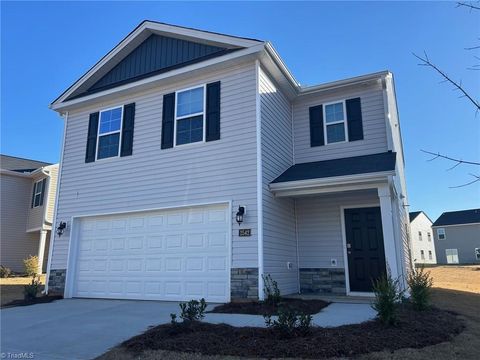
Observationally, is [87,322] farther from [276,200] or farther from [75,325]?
[276,200]

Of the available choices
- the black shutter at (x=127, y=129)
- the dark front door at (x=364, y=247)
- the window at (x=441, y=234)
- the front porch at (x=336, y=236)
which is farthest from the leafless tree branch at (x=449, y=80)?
the window at (x=441, y=234)

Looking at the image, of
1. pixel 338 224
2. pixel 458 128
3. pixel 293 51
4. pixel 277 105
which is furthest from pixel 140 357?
pixel 293 51

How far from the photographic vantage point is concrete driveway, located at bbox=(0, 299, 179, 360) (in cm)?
520

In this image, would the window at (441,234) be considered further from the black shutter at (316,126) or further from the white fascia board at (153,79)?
the white fascia board at (153,79)

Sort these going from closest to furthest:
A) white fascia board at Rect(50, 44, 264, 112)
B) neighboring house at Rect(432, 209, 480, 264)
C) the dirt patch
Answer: white fascia board at Rect(50, 44, 264, 112) → the dirt patch → neighboring house at Rect(432, 209, 480, 264)

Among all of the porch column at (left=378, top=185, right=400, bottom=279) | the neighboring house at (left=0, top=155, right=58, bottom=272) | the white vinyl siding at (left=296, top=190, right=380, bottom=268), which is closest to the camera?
the porch column at (left=378, top=185, right=400, bottom=279)

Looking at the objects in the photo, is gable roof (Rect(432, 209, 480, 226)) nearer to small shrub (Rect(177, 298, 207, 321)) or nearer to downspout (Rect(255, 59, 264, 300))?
downspout (Rect(255, 59, 264, 300))

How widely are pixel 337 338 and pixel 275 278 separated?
398 centimetres

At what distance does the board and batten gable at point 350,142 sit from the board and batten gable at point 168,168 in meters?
2.84

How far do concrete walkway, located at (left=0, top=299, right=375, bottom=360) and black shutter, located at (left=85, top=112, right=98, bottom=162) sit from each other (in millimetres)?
4491

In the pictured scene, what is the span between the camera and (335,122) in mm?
10984

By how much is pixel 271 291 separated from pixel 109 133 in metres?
6.80

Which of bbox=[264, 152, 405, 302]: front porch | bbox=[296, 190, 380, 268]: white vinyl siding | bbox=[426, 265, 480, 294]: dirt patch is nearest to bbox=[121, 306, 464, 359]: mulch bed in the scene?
bbox=[264, 152, 405, 302]: front porch

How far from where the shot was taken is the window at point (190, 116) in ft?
32.0
